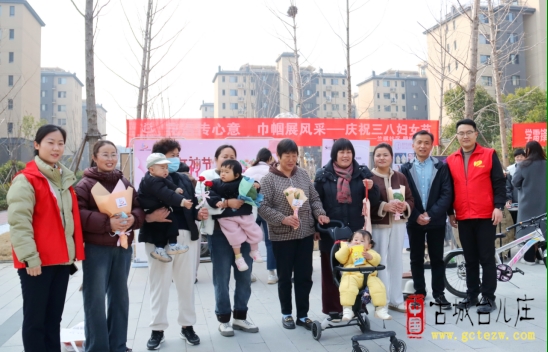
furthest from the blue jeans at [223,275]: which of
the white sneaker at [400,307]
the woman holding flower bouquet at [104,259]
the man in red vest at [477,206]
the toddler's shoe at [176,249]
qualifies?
the man in red vest at [477,206]

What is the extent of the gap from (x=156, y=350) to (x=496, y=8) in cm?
991

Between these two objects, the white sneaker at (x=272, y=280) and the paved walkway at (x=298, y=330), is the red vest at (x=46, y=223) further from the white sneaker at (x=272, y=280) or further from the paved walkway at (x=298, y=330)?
the white sneaker at (x=272, y=280)

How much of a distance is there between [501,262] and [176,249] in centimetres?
371

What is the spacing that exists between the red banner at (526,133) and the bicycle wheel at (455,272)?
6.19 meters

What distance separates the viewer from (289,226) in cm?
371

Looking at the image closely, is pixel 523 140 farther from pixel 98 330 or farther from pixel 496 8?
pixel 98 330

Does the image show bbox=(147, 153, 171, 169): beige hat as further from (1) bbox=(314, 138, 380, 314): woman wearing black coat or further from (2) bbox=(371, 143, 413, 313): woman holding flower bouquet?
(2) bbox=(371, 143, 413, 313): woman holding flower bouquet

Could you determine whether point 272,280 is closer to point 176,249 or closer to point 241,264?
point 241,264

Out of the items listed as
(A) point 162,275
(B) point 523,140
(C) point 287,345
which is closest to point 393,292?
(C) point 287,345

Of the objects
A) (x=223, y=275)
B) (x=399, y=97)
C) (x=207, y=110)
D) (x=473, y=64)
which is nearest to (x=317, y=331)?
(x=223, y=275)

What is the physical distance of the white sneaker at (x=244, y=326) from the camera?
12.4 feet

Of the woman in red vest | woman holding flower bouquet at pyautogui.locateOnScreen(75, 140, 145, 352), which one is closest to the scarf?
woman holding flower bouquet at pyautogui.locateOnScreen(75, 140, 145, 352)

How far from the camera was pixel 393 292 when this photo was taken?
4297mm

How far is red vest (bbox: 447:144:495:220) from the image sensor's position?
4.13m
